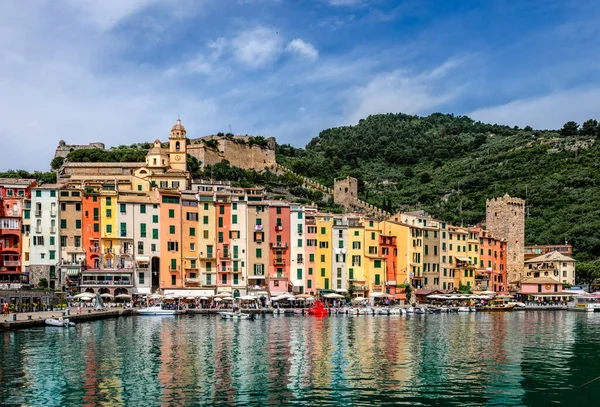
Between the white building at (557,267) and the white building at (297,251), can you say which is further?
the white building at (557,267)

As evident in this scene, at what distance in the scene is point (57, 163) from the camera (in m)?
109

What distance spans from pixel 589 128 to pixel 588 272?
63.4 metres

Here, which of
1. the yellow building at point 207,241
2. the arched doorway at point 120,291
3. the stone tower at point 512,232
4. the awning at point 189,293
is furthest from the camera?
the stone tower at point 512,232

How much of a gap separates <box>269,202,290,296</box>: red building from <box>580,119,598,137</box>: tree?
96.2 meters

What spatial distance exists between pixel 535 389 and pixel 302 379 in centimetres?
931

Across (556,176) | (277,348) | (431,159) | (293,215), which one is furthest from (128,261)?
(431,159)

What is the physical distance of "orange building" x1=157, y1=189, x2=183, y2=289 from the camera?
75250mm

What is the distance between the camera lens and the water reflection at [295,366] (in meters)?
26.0

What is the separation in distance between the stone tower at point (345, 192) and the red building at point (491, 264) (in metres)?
29.2

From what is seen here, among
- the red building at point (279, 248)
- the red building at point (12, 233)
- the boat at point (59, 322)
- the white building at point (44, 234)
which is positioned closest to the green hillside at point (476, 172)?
the red building at point (279, 248)

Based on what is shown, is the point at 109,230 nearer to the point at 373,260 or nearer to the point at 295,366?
the point at 373,260

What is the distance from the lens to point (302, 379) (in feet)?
96.8

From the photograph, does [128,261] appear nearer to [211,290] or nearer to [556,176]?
[211,290]

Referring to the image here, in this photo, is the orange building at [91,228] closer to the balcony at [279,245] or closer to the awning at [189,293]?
the awning at [189,293]
